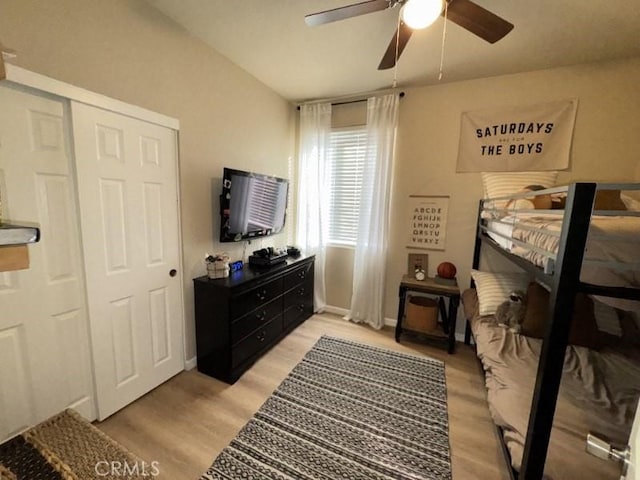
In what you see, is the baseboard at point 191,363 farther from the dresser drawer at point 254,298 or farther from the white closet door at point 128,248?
the dresser drawer at point 254,298

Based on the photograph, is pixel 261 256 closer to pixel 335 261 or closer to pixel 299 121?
pixel 335 261

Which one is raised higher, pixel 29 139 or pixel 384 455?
pixel 29 139

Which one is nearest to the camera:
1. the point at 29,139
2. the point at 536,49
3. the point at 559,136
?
the point at 29,139

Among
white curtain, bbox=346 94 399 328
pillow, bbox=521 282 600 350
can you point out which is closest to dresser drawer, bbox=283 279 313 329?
white curtain, bbox=346 94 399 328

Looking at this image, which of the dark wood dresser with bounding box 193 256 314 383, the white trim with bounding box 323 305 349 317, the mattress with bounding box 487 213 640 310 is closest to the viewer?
the mattress with bounding box 487 213 640 310

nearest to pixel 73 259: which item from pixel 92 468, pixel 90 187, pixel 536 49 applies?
pixel 90 187

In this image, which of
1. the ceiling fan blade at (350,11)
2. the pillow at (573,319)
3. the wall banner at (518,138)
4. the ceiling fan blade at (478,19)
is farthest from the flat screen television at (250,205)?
the pillow at (573,319)

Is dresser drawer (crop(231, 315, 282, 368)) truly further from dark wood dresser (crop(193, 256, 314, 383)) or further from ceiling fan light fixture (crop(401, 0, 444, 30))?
ceiling fan light fixture (crop(401, 0, 444, 30))

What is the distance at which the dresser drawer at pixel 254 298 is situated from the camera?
2041 millimetres

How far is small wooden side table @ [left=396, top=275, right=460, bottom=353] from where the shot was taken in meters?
2.47

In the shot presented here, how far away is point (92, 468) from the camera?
3.59 feet

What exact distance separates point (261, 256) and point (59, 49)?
183cm

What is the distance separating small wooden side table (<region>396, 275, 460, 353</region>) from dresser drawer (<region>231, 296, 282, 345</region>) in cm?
125

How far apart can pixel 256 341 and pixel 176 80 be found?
7.11 feet
